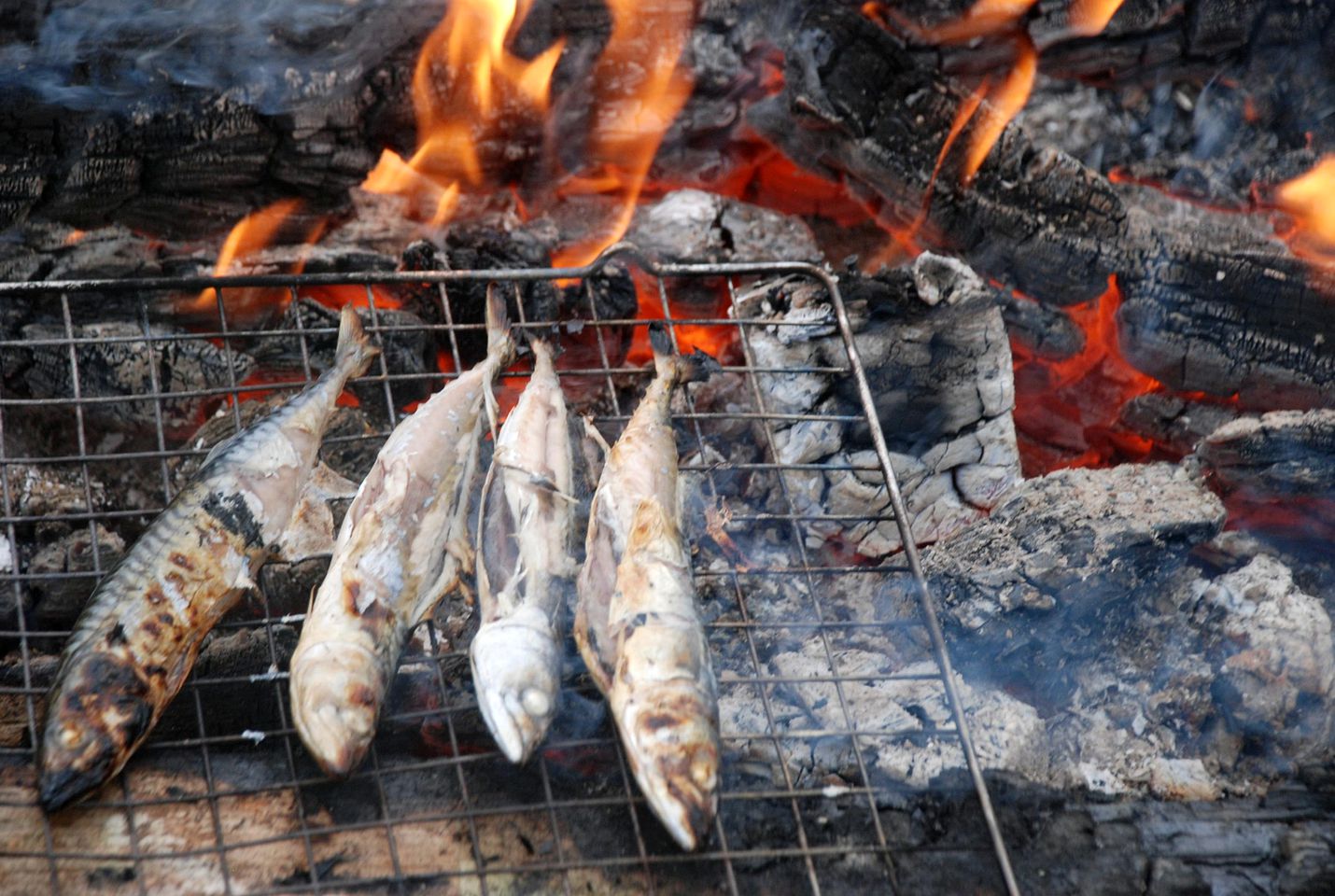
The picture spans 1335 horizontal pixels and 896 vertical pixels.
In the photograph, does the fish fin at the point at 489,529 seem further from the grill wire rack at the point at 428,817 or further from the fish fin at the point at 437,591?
the grill wire rack at the point at 428,817

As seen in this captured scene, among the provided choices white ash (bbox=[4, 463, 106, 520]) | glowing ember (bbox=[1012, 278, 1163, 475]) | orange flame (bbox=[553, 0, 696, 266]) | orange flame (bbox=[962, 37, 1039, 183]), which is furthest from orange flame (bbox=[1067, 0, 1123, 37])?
white ash (bbox=[4, 463, 106, 520])

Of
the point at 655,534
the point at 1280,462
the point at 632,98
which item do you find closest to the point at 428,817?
the point at 655,534

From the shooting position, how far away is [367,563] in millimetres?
2955

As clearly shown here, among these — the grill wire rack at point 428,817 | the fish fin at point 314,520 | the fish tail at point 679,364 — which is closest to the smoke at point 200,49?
the grill wire rack at point 428,817

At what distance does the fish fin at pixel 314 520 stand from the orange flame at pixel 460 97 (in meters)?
1.91

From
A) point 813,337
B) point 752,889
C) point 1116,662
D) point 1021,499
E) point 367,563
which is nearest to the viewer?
point 752,889

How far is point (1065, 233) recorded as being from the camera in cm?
430

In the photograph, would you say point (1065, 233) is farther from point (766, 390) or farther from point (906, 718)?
point (906, 718)

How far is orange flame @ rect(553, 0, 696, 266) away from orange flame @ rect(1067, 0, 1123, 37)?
6.58 feet

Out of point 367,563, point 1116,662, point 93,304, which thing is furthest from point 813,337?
point 93,304

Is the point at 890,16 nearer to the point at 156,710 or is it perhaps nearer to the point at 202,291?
the point at 202,291

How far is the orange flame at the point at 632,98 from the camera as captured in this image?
4941 millimetres

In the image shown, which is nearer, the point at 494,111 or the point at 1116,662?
the point at 1116,662

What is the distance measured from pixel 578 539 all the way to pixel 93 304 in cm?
263
